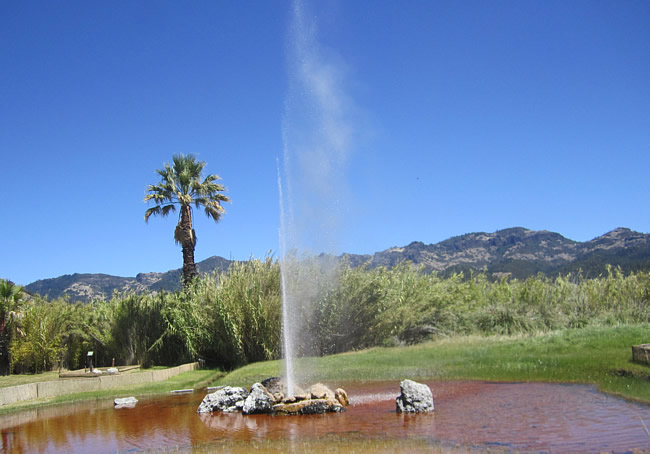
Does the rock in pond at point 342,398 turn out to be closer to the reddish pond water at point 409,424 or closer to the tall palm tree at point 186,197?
the reddish pond water at point 409,424

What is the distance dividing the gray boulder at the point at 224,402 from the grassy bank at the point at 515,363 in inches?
182

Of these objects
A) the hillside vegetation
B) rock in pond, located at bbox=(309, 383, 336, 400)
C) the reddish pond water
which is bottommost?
the reddish pond water

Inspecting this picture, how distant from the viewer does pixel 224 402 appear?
1453cm

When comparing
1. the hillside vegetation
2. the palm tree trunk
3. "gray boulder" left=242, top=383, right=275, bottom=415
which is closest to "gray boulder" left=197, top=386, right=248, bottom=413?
A: "gray boulder" left=242, top=383, right=275, bottom=415

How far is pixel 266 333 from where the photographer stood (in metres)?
26.7

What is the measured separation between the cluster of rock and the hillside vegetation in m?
11.5

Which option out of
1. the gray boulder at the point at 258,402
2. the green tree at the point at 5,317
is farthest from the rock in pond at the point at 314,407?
the green tree at the point at 5,317

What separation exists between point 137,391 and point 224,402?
6.75 m

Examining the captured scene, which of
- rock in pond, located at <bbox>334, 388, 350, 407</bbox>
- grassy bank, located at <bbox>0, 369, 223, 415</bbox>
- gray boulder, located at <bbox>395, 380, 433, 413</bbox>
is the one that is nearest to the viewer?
gray boulder, located at <bbox>395, 380, 433, 413</bbox>

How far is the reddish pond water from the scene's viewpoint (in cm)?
917

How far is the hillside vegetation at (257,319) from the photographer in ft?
89.0

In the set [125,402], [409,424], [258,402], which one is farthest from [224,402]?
[409,424]

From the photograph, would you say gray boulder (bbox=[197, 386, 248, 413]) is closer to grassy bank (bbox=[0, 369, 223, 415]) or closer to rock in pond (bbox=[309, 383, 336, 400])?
rock in pond (bbox=[309, 383, 336, 400])

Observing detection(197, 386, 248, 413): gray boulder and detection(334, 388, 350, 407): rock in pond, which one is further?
detection(197, 386, 248, 413): gray boulder
